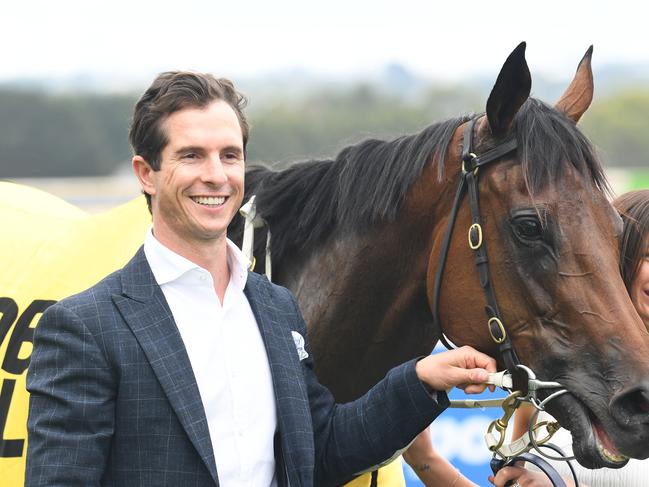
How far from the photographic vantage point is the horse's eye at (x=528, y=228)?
2.46 meters

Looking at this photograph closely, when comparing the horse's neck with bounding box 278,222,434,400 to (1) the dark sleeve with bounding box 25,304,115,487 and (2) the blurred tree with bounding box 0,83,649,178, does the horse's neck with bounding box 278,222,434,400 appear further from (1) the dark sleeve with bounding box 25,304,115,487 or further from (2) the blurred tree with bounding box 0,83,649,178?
(2) the blurred tree with bounding box 0,83,649,178

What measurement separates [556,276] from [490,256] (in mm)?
206

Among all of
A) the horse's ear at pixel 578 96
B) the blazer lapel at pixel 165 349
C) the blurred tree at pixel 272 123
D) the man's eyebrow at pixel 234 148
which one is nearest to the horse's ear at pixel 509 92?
the horse's ear at pixel 578 96

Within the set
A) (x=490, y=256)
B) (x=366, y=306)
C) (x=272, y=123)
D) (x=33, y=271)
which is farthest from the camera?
(x=272, y=123)

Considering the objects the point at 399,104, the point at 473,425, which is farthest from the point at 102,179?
the point at 473,425

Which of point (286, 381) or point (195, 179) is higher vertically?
point (195, 179)

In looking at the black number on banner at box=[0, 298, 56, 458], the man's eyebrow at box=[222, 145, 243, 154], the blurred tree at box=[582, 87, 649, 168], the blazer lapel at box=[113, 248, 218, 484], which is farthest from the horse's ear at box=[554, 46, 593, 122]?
the blurred tree at box=[582, 87, 649, 168]

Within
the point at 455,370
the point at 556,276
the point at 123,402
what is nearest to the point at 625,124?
the point at 556,276

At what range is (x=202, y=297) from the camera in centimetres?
212

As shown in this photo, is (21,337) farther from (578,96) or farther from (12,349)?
(578,96)

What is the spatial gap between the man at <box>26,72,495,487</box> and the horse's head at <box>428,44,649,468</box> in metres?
0.22

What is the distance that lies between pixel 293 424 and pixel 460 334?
2.20 feet

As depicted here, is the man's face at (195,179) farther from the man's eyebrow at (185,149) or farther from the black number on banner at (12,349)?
the black number on banner at (12,349)

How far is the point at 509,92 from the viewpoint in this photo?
102 inches
